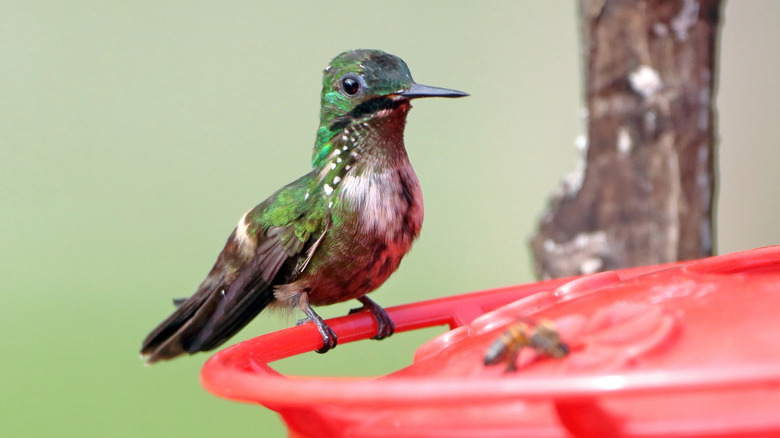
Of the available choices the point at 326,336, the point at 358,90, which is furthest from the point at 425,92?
the point at 326,336

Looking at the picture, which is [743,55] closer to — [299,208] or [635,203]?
[635,203]

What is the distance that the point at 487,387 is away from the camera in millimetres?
822

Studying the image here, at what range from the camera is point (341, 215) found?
2266mm

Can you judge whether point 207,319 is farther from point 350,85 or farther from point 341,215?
point 350,85

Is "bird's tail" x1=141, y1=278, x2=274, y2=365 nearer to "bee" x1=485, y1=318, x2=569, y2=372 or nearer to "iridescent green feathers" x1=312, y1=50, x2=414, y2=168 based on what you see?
"iridescent green feathers" x1=312, y1=50, x2=414, y2=168

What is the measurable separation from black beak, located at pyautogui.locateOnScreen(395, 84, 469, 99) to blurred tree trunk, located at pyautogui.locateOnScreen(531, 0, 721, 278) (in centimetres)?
90

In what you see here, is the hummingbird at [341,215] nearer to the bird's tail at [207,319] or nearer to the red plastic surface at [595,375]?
the bird's tail at [207,319]

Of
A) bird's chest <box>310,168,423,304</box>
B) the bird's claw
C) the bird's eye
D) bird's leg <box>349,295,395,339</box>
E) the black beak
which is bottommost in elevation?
bird's leg <box>349,295,395,339</box>

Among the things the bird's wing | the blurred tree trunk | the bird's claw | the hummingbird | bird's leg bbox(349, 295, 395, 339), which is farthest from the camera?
the blurred tree trunk

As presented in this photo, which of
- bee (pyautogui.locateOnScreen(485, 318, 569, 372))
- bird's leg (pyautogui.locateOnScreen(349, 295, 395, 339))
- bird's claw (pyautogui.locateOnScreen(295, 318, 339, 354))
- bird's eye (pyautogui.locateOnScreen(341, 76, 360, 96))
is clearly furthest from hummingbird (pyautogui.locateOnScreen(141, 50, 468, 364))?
bee (pyautogui.locateOnScreen(485, 318, 569, 372))

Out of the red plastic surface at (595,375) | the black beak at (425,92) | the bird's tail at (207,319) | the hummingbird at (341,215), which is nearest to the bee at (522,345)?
the red plastic surface at (595,375)

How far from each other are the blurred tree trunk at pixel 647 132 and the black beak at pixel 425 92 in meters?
0.90

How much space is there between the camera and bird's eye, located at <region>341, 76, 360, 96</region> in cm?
220

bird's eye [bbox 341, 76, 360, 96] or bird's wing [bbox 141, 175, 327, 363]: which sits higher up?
bird's eye [bbox 341, 76, 360, 96]
